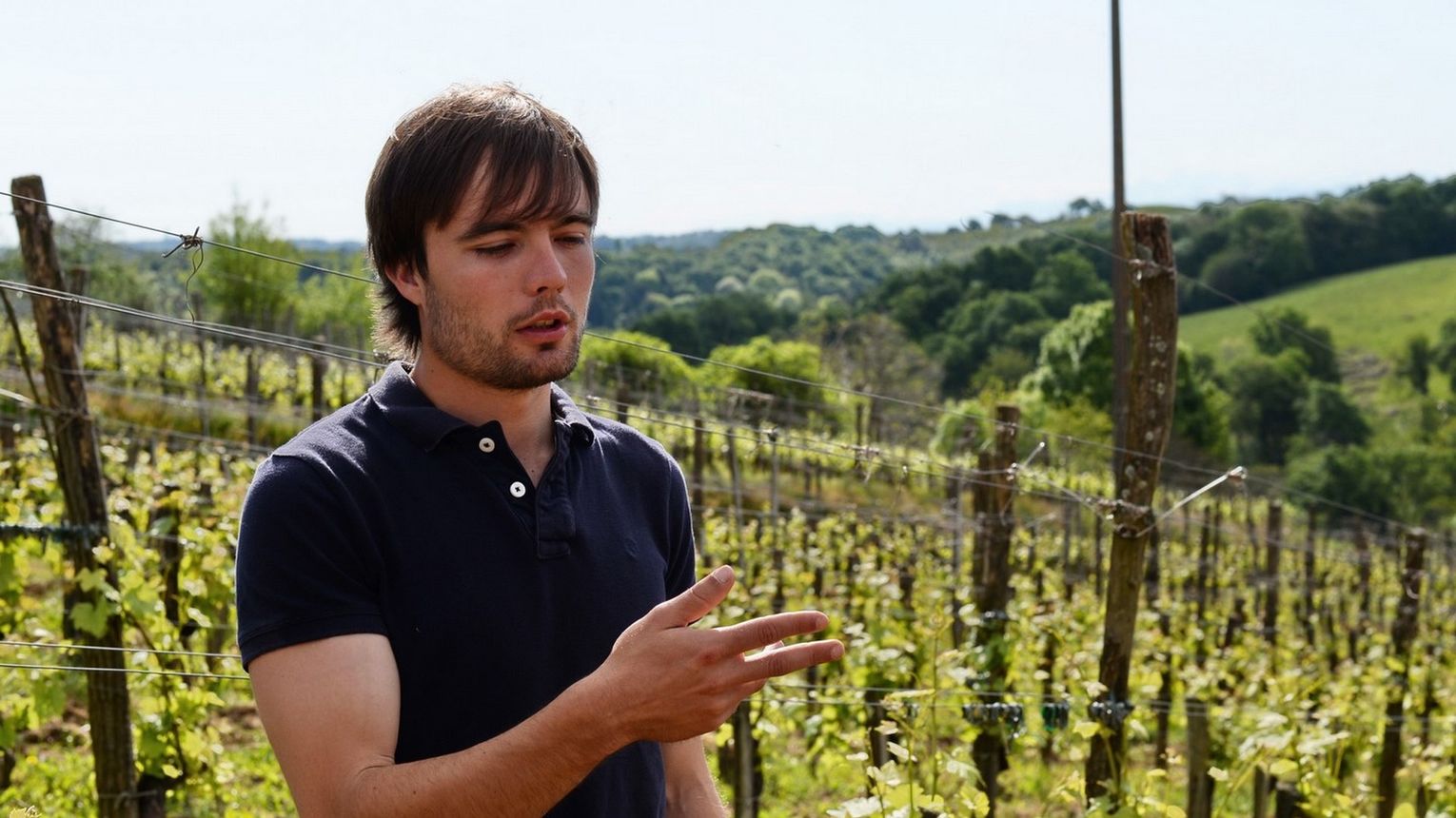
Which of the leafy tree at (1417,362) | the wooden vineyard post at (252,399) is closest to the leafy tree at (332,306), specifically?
the wooden vineyard post at (252,399)

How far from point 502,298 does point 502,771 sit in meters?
0.55

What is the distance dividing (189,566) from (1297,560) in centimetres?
1519

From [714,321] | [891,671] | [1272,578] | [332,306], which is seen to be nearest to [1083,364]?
[714,321]

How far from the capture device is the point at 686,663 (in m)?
1.36

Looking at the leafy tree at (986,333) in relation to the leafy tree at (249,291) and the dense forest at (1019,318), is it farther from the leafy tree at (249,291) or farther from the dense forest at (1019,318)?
the leafy tree at (249,291)

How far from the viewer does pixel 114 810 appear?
12.7ft

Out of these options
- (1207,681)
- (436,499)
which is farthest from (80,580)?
(1207,681)

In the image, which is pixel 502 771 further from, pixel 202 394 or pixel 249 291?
pixel 249 291

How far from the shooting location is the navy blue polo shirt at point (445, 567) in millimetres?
1435

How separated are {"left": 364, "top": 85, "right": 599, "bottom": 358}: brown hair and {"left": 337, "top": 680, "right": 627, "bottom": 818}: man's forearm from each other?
1.93 feet

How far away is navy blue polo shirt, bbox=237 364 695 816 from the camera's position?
143 centimetres

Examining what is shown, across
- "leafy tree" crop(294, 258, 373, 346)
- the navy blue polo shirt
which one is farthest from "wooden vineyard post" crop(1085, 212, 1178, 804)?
"leafy tree" crop(294, 258, 373, 346)

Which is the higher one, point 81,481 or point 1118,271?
point 1118,271

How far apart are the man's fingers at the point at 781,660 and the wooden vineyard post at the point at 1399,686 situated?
513 cm
